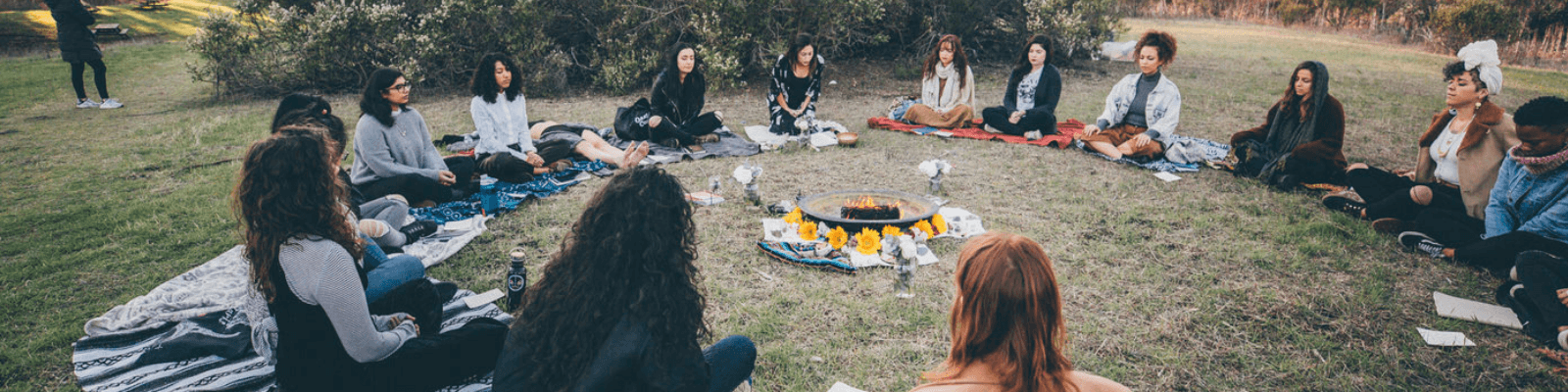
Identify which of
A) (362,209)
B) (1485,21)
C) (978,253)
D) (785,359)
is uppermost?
(1485,21)

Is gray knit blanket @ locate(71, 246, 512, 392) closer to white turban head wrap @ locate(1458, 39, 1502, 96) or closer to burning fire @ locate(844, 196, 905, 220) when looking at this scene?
burning fire @ locate(844, 196, 905, 220)

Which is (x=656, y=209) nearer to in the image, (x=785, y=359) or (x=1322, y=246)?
(x=785, y=359)

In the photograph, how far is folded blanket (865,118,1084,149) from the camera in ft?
29.2

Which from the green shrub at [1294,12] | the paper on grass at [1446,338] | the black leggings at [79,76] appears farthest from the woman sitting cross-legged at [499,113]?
the green shrub at [1294,12]

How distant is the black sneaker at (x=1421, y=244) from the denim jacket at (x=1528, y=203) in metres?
0.33

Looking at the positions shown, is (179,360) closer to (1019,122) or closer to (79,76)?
(1019,122)

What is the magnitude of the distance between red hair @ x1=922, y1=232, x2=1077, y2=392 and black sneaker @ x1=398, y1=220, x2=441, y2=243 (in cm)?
472

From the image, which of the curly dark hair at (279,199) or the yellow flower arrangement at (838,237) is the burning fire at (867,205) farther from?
the curly dark hair at (279,199)

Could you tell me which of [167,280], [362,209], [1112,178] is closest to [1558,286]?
[1112,178]

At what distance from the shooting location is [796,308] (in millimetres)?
4621

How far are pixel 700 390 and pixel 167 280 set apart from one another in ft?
14.8

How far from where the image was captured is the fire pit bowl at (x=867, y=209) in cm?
551

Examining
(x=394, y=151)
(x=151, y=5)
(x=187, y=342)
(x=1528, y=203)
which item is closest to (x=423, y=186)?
(x=394, y=151)

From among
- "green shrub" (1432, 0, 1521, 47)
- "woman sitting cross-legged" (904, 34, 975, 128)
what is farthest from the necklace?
"green shrub" (1432, 0, 1521, 47)
